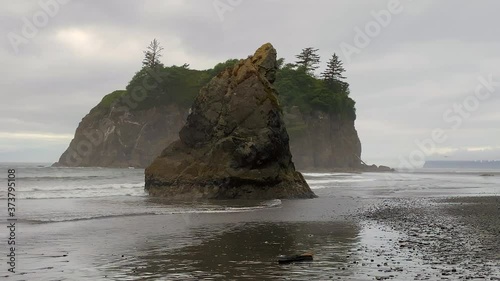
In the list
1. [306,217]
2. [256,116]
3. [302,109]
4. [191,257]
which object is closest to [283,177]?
[256,116]

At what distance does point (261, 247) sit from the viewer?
15.5m

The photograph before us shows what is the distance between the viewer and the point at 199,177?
1464 inches

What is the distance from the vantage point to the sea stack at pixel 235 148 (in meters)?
36.5

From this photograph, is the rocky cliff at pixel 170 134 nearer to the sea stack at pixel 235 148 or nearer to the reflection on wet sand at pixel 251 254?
the sea stack at pixel 235 148

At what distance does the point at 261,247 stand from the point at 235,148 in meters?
21.5

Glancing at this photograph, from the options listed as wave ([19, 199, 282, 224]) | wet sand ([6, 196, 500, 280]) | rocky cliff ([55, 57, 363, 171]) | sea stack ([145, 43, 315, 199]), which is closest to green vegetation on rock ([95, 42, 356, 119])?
rocky cliff ([55, 57, 363, 171])

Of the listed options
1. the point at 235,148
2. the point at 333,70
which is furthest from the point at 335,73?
the point at 235,148

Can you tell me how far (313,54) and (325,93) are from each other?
99.4 ft

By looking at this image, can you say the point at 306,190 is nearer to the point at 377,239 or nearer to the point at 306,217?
the point at 306,217

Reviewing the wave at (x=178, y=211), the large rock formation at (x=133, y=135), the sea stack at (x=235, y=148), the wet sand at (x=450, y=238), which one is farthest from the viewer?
the large rock formation at (x=133, y=135)

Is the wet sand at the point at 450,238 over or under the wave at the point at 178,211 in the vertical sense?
under

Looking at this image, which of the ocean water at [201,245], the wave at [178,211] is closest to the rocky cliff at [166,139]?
the wave at [178,211]

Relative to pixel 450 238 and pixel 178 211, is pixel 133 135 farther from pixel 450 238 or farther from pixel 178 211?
pixel 450 238

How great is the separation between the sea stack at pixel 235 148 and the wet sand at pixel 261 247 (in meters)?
11.0
